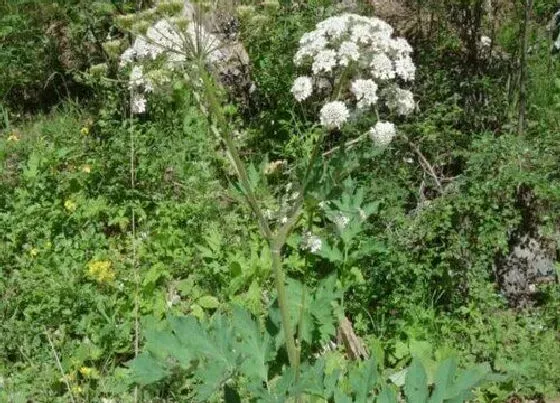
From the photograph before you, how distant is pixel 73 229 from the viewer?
4742mm

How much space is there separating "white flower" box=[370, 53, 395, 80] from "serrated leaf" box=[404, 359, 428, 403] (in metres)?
0.91

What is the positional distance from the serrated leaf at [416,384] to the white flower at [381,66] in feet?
2.98

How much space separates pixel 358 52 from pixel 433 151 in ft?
6.81

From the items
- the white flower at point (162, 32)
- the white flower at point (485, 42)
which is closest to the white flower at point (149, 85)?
the white flower at point (162, 32)

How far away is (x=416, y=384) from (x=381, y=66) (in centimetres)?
101

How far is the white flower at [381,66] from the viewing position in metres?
2.59

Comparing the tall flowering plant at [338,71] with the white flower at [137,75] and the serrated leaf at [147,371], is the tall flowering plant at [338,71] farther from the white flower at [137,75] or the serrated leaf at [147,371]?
the serrated leaf at [147,371]

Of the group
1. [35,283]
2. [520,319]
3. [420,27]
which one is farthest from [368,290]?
[420,27]

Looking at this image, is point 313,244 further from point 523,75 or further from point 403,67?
point 523,75

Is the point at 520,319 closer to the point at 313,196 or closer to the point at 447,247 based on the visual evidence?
the point at 447,247

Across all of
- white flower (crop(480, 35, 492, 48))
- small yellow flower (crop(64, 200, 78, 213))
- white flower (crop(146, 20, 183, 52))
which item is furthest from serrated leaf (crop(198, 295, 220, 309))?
white flower (crop(480, 35, 492, 48))

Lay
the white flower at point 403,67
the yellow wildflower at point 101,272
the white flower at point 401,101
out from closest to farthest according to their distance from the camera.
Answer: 1. the white flower at point 403,67
2. the white flower at point 401,101
3. the yellow wildflower at point 101,272

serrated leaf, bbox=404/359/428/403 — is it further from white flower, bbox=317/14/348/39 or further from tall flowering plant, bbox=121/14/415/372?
white flower, bbox=317/14/348/39

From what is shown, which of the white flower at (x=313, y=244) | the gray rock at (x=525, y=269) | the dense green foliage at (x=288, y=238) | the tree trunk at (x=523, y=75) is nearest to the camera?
the dense green foliage at (x=288, y=238)
